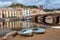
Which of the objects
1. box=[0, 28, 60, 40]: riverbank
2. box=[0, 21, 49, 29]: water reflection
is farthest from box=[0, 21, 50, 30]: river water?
box=[0, 28, 60, 40]: riverbank

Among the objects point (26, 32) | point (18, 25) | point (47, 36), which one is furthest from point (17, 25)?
point (47, 36)

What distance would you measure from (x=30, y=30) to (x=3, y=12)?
0.44 m

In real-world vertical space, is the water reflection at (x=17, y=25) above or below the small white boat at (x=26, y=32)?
above

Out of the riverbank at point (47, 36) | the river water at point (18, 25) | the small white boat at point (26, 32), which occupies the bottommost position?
the riverbank at point (47, 36)

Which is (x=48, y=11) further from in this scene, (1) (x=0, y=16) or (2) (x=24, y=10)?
(1) (x=0, y=16)

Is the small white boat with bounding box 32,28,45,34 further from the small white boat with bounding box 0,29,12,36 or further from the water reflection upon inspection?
the small white boat with bounding box 0,29,12,36

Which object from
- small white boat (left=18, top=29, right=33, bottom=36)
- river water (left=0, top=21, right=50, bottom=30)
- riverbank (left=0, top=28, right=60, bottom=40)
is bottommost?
riverbank (left=0, top=28, right=60, bottom=40)

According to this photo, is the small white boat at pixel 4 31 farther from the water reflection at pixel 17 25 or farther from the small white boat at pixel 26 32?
the small white boat at pixel 26 32

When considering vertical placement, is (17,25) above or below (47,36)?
above

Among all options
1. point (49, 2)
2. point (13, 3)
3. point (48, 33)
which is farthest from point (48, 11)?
point (13, 3)

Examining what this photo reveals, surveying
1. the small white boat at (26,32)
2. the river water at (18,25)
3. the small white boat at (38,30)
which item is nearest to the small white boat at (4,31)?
the river water at (18,25)

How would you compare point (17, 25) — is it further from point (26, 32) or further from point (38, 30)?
point (38, 30)

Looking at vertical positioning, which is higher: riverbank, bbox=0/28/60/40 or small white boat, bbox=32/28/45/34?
small white boat, bbox=32/28/45/34

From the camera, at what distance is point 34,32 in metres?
1.62
